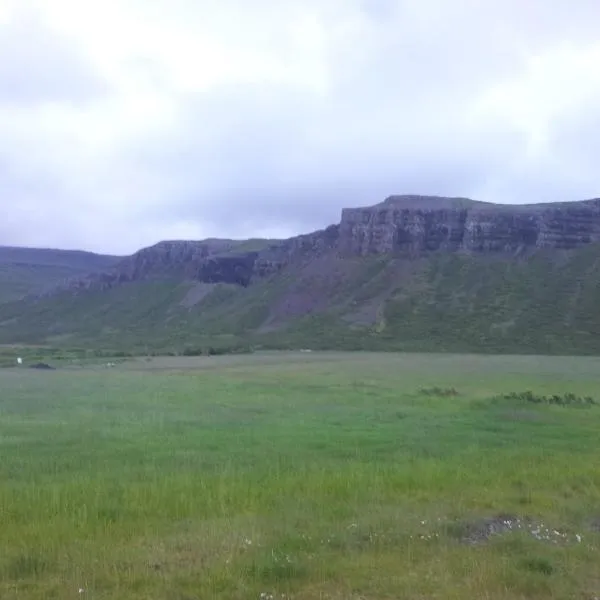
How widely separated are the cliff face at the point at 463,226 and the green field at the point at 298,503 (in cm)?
13074

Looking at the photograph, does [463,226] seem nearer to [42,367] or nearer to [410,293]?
[410,293]

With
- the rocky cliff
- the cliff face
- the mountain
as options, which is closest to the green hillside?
the mountain

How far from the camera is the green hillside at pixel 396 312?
403 feet

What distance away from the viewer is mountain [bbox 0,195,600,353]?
417 ft

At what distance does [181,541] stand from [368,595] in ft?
10.9

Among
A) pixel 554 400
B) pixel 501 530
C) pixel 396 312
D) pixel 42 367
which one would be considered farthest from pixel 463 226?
pixel 501 530

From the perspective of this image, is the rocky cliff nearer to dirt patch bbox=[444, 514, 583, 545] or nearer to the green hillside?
the green hillside

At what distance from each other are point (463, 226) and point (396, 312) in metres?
35.3

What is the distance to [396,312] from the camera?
5586 inches

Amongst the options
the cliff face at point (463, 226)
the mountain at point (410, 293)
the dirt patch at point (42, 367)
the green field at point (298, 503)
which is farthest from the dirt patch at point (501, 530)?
the cliff face at point (463, 226)

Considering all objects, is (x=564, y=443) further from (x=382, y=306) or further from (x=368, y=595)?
(x=382, y=306)

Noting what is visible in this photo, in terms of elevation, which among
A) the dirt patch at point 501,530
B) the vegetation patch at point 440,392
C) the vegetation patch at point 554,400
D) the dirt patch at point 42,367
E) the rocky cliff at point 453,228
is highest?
the rocky cliff at point 453,228

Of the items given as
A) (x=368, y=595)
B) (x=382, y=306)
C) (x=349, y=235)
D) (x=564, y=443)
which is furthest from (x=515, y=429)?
(x=349, y=235)

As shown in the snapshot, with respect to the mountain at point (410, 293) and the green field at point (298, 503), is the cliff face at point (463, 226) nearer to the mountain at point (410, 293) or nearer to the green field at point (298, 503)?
the mountain at point (410, 293)
